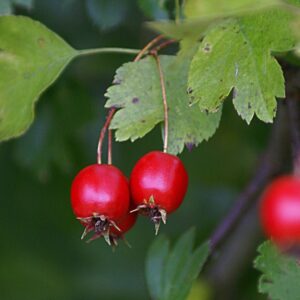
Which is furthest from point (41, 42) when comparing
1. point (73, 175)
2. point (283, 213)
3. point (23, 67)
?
point (73, 175)

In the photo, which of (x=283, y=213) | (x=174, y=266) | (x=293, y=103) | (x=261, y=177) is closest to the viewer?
(x=283, y=213)

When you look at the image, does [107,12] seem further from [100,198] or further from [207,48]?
[100,198]

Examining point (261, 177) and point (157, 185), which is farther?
point (261, 177)

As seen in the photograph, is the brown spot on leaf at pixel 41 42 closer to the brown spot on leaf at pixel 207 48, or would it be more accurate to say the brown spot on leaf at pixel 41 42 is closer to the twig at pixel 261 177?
the brown spot on leaf at pixel 207 48

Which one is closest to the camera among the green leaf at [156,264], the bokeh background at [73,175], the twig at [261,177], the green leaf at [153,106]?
the green leaf at [153,106]

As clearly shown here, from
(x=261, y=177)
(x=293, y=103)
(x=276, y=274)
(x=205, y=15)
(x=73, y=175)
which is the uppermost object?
(x=205, y=15)

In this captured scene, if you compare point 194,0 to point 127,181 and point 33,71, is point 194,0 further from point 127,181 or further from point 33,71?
point 33,71

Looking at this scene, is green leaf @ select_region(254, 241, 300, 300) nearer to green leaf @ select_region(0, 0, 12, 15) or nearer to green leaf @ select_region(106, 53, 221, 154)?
green leaf @ select_region(106, 53, 221, 154)

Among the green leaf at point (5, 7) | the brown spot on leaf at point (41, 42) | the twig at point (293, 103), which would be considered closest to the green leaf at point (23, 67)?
the brown spot on leaf at point (41, 42)
